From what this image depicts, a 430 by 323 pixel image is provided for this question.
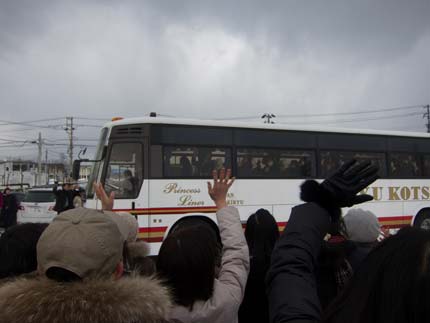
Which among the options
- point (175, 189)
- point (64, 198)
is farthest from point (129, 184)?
point (64, 198)

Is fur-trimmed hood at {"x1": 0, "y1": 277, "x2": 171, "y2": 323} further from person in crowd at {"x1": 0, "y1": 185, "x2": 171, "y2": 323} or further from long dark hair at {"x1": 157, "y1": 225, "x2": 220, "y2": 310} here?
long dark hair at {"x1": 157, "y1": 225, "x2": 220, "y2": 310}

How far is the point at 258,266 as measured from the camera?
9.53 feet

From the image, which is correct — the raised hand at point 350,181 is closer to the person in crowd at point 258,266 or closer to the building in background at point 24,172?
the person in crowd at point 258,266

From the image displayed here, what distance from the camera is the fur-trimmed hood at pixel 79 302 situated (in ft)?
4.26

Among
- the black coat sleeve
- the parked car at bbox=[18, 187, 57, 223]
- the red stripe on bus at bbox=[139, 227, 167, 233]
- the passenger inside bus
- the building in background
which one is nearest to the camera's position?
the black coat sleeve

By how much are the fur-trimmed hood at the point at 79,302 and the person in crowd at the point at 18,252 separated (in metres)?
0.96

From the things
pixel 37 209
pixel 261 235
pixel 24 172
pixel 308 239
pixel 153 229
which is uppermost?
pixel 24 172

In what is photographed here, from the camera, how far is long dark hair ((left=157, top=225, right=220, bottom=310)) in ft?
6.21

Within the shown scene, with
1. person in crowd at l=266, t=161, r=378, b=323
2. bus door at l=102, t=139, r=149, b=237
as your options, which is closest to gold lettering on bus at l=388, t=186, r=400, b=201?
→ bus door at l=102, t=139, r=149, b=237

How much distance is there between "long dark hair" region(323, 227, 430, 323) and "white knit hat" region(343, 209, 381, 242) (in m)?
2.21

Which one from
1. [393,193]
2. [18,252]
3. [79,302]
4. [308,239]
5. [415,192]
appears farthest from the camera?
[415,192]

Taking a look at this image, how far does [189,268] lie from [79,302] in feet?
2.24

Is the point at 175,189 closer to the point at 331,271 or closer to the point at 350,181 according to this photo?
the point at 331,271

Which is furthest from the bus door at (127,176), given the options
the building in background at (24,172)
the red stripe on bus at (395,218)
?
the building in background at (24,172)
